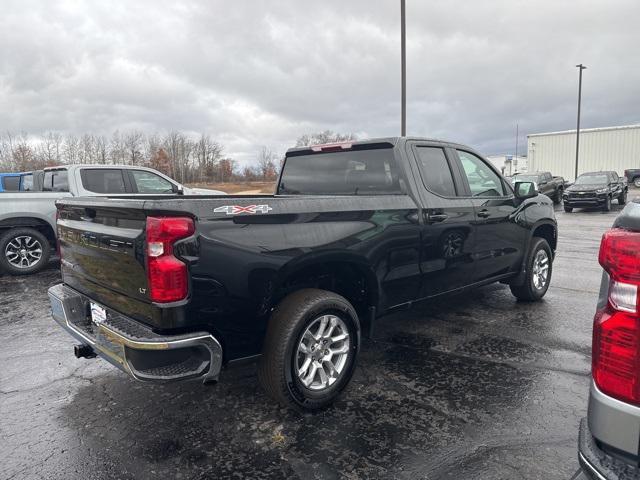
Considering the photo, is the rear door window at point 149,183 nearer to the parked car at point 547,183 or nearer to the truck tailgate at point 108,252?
the truck tailgate at point 108,252

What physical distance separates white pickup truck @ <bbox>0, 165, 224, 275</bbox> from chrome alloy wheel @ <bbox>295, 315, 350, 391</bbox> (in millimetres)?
4754

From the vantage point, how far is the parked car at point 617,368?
1432 millimetres

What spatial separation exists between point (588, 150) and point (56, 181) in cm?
4415

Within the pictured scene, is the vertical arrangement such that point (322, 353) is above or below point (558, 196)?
below

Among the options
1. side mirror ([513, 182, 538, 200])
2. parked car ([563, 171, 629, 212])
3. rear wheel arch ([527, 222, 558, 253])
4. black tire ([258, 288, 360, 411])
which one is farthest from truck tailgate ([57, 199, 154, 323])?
parked car ([563, 171, 629, 212])

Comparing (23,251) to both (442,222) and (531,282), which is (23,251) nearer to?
(442,222)

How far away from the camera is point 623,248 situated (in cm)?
149

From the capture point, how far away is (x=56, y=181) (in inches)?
324

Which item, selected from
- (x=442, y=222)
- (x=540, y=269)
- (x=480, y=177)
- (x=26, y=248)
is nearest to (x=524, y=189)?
(x=480, y=177)

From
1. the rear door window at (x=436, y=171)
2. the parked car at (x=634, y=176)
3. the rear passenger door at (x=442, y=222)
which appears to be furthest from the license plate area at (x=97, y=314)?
the parked car at (x=634, y=176)

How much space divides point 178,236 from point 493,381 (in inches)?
104

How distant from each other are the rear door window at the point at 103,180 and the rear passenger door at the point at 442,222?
608cm

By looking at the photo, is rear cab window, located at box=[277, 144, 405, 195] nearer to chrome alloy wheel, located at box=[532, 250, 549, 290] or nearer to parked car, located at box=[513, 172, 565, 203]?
chrome alloy wheel, located at box=[532, 250, 549, 290]

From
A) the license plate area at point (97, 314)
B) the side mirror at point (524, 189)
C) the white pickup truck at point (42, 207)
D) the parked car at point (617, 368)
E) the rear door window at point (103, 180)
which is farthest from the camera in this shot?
the rear door window at point (103, 180)
